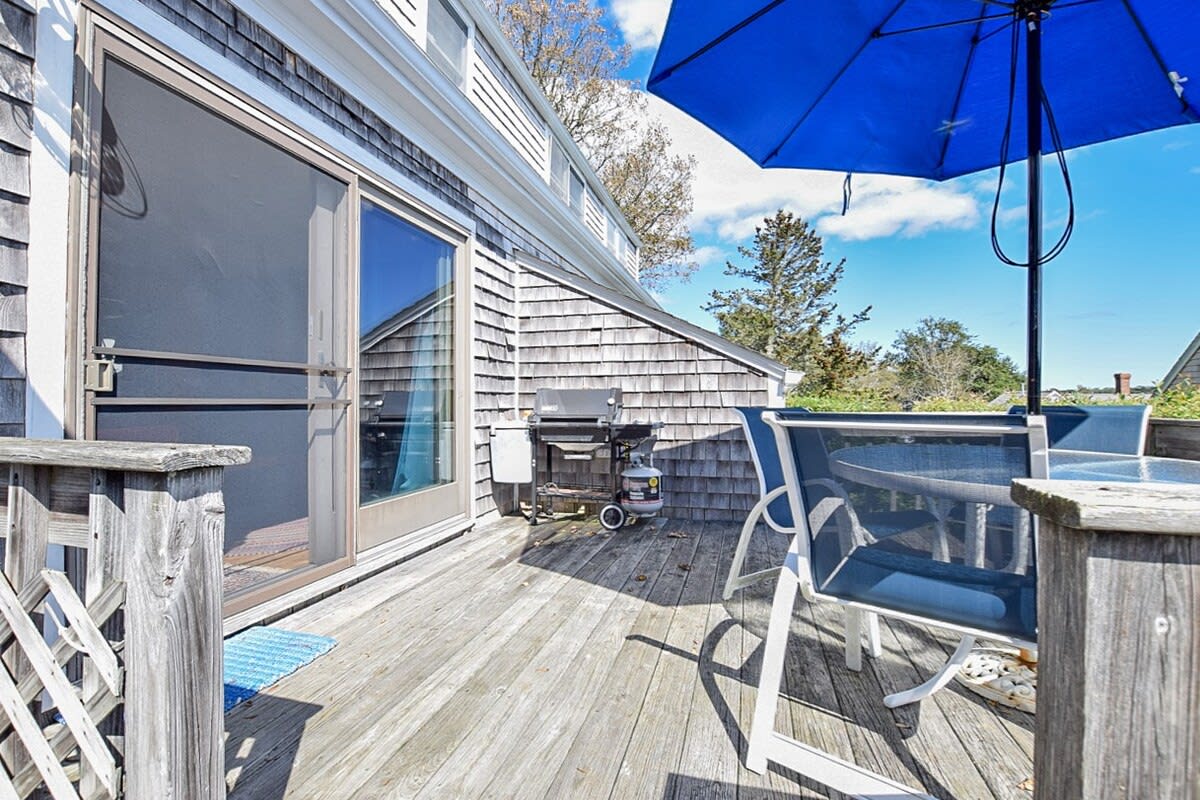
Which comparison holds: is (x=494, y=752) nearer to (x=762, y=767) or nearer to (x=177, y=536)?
(x=762, y=767)

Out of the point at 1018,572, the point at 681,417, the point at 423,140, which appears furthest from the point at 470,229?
the point at 1018,572

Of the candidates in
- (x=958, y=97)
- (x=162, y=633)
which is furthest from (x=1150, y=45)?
(x=162, y=633)

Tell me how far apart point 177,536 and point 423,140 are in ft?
10.8

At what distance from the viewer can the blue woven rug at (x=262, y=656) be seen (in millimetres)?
1896

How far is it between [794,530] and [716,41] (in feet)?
6.04

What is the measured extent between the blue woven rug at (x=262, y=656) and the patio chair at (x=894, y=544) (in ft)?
5.29

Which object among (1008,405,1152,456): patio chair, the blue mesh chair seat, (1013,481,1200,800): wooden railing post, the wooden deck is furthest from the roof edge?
(1013,481,1200,800): wooden railing post

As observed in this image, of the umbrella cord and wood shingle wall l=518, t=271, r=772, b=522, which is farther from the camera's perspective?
wood shingle wall l=518, t=271, r=772, b=522

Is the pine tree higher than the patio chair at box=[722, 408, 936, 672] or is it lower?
higher

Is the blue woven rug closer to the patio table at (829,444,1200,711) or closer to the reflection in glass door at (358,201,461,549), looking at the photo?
the reflection in glass door at (358,201,461,549)

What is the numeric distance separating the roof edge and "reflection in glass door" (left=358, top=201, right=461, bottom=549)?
1134 mm

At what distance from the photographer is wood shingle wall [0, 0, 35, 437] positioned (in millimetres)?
1631

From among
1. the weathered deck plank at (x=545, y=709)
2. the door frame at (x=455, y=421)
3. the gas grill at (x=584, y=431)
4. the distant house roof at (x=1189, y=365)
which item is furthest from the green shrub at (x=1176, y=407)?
the distant house roof at (x=1189, y=365)

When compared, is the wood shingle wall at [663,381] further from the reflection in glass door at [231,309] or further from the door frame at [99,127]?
the door frame at [99,127]
